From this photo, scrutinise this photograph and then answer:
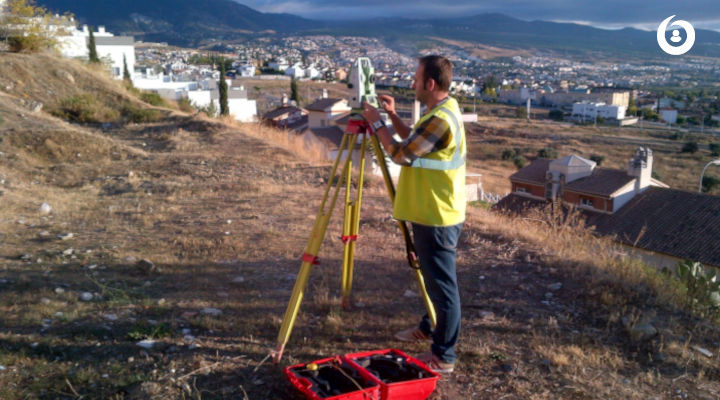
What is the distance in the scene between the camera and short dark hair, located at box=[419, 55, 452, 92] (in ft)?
9.10

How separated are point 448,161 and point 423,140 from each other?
0.64ft

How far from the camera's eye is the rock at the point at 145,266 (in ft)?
14.7

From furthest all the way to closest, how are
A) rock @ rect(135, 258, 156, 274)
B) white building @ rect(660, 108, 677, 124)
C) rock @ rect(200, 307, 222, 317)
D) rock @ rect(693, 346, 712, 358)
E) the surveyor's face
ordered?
white building @ rect(660, 108, 677, 124) < rock @ rect(135, 258, 156, 274) < rock @ rect(200, 307, 222, 317) < rock @ rect(693, 346, 712, 358) < the surveyor's face

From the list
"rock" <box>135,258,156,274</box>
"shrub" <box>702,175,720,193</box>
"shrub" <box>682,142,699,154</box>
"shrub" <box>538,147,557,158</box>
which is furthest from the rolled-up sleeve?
"shrub" <box>682,142,699,154</box>

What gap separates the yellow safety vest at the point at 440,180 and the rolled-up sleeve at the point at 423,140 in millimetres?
32

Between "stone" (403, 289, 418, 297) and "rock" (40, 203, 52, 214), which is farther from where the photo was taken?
"rock" (40, 203, 52, 214)

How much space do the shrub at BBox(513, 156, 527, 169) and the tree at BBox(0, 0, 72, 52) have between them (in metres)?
30.2

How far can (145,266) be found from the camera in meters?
4.50

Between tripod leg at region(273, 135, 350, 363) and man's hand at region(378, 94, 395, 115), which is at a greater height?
man's hand at region(378, 94, 395, 115)

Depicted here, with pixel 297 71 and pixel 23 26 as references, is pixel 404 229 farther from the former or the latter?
pixel 297 71

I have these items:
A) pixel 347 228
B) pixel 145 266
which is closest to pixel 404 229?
pixel 347 228

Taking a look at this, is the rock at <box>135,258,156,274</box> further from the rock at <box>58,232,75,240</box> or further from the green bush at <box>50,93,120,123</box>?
the green bush at <box>50,93,120,123</box>

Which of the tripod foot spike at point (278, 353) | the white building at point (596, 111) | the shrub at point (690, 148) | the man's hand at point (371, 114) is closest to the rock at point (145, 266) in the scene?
the tripod foot spike at point (278, 353)

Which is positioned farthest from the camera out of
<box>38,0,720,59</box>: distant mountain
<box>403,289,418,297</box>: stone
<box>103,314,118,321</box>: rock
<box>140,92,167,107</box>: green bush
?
<box>38,0,720,59</box>: distant mountain
